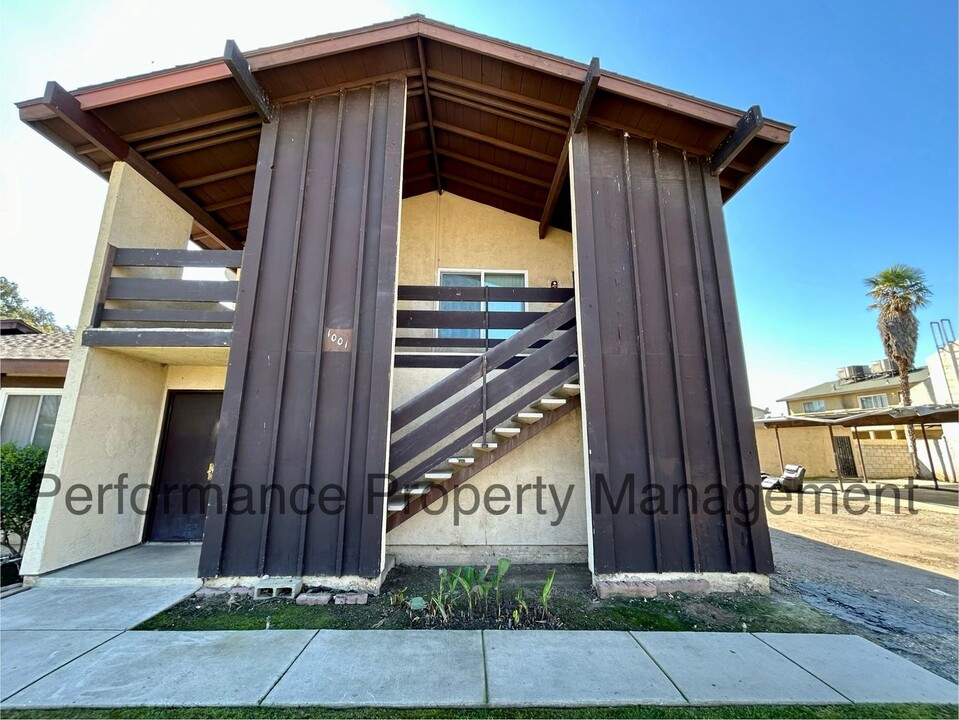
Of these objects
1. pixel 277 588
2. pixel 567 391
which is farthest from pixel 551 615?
pixel 277 588

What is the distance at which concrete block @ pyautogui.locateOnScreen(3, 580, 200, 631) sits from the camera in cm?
344

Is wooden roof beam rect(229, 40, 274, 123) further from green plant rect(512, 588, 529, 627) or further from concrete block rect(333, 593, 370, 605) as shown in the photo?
green plant rect(512, 588, 529, 627)

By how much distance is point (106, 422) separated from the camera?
16.7ft

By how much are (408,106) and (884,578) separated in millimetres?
9360

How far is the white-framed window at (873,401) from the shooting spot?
25.3 meters

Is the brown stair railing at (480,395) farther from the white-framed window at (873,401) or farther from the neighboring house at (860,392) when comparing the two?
the white-framed window at (873,401)

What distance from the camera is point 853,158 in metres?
13.9

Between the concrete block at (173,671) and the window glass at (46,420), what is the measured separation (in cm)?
457

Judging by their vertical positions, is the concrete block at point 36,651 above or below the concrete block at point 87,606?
below

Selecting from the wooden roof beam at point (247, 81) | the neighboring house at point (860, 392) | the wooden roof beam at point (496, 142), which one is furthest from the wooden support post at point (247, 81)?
the neighboring house at point (860, 392)

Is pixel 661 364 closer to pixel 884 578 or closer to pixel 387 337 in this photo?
pixel 387 337

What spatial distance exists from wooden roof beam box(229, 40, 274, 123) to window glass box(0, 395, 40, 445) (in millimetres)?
5620

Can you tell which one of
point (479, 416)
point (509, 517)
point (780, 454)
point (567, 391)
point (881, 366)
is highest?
point (881, 366)

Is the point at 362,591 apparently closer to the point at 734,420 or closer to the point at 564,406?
the point at 564,406
